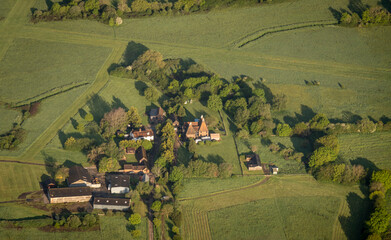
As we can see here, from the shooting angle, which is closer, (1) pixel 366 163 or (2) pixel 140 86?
(1) pixel 366 163

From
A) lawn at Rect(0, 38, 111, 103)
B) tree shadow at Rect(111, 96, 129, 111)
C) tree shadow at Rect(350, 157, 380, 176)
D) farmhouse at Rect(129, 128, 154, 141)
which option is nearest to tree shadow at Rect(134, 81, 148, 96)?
tree shadow at Rect(111, 96, 129, 111)

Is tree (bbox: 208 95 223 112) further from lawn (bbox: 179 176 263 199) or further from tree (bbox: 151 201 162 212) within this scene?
tree (bbox: 151 201 162 212)

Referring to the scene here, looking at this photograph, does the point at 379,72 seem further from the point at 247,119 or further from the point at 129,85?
the point at 129,85

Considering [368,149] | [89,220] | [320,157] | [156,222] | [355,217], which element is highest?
[89,220]

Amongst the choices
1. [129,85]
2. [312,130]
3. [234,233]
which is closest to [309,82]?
[312,130]

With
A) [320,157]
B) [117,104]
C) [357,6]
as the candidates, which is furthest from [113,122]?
[357,6]

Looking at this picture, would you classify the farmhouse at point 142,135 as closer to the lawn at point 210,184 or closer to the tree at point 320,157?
the lawn at point 210,184

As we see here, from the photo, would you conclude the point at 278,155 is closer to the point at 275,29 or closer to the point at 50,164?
the point at 50,164
